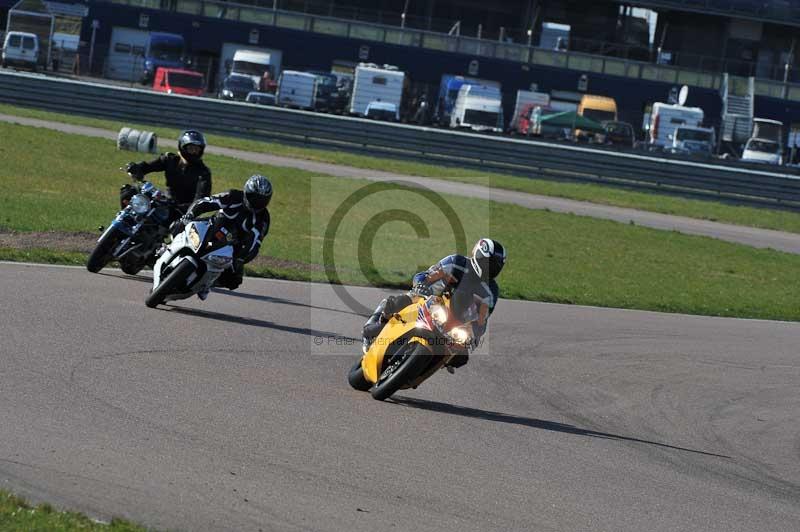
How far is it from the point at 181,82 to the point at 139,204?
3865cm

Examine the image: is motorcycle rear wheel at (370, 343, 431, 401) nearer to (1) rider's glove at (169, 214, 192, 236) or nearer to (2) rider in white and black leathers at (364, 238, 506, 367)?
(2) rider in white and black leathers at (364, 238, 506, 367)

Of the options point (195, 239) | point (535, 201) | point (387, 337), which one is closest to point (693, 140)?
point (535, 201)

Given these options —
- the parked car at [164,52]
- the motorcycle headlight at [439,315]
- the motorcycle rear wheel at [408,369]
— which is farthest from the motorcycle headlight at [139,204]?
the parked car at [164,52]

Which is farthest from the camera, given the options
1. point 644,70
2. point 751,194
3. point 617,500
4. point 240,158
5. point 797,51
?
point 797,51

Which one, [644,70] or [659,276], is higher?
[644,70]

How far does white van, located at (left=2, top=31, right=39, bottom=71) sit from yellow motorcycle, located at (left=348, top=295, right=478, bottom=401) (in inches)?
1818

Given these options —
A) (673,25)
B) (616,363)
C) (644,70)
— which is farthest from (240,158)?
(673,25)

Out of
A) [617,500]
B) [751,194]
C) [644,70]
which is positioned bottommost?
[617,500]

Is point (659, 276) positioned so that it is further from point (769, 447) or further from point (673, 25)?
point (673, 25)

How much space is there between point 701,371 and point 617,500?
18.8 feet

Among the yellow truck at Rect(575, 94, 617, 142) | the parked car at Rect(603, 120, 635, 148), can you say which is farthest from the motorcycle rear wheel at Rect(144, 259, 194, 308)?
the yellow truck at Rect(575, 94, 617, 142)

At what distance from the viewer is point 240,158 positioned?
2838 centimetres

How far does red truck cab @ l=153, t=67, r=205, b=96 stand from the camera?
50156 mm

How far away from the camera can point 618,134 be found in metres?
51.3
